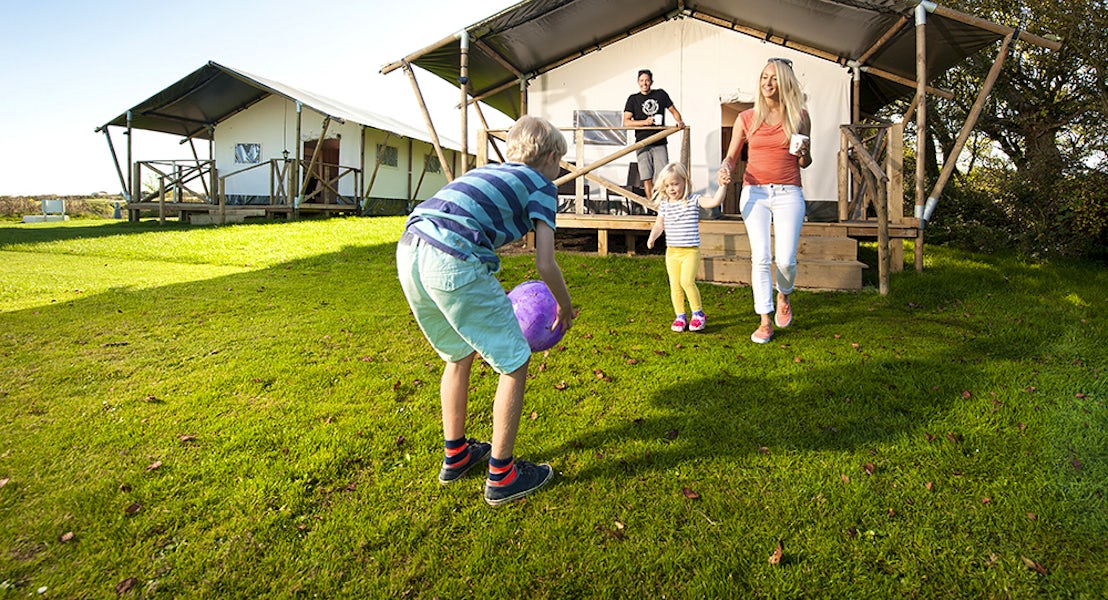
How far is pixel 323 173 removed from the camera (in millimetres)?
20406

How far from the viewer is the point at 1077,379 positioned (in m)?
3.89

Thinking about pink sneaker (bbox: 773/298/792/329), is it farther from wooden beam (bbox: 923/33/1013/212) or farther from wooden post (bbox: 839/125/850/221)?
wooden post (bbox: 839/125/850/221)

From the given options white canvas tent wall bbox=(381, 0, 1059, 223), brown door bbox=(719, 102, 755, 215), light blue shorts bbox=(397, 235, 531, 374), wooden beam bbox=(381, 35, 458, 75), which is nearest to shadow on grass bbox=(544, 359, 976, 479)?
light blue shorts bbox=(397, 235, 531, 374)

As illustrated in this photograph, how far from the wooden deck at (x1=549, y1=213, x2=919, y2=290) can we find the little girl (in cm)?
230

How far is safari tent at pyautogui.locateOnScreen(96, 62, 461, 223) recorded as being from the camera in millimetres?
17547

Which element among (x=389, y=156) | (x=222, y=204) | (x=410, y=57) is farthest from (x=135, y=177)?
(x=410, y=57)

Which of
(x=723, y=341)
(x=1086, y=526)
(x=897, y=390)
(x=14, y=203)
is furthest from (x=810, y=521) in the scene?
(x=14, y=203)

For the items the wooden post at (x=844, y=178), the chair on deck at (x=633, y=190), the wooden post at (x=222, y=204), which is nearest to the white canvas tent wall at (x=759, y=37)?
the wooden post at (x=844, y=178)

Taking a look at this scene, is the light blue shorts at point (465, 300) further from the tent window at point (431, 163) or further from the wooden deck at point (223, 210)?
the tent window at point (431, 163)

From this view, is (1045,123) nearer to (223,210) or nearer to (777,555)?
(777,555)

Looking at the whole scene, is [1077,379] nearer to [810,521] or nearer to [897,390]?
[897,390]

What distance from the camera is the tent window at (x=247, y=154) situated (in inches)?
787

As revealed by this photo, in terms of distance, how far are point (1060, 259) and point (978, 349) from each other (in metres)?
6.71

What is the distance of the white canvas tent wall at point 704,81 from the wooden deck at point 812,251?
108 inches
